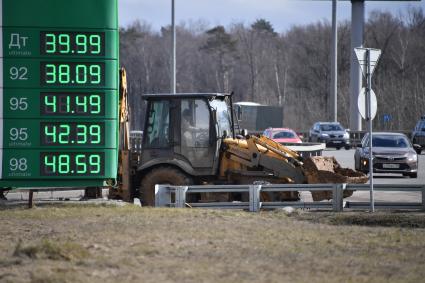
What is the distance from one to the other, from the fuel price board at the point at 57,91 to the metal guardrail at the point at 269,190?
1810mm

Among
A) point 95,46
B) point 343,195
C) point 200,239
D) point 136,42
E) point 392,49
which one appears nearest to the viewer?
point 200,239

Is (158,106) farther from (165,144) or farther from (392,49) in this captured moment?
(392,49)

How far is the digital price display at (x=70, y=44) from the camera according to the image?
62.7 feet

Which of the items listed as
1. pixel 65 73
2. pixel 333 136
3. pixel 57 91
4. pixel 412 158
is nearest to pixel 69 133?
pixel 57 91

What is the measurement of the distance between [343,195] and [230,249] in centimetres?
785

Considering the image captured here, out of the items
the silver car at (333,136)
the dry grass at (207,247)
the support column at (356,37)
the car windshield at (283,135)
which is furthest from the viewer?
the support column at (356,37)

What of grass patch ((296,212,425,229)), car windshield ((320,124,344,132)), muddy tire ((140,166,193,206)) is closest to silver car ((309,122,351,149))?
car windshield ((320,124,344,132))

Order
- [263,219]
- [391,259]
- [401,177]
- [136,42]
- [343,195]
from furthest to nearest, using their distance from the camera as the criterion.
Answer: [136,42] < [401,177] < [343,195] < [263,219] < [391,259]

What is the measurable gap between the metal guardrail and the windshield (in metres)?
1.70

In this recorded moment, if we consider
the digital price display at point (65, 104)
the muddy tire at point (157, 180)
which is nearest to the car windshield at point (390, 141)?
the muddy tire at point (157, 180)

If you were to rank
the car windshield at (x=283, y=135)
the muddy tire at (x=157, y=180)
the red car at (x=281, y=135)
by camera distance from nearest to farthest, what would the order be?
1. the muddy tire at (x=157, y=180)
2. the red car at (x=281, y=135)
3. the car windshield at (x=283, y=135)

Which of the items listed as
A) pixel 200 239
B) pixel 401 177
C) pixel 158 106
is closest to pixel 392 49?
pixel 401 177

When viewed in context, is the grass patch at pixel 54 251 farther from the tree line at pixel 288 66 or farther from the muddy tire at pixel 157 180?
the tree line at pixel 288 66

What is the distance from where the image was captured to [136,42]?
12631cm
